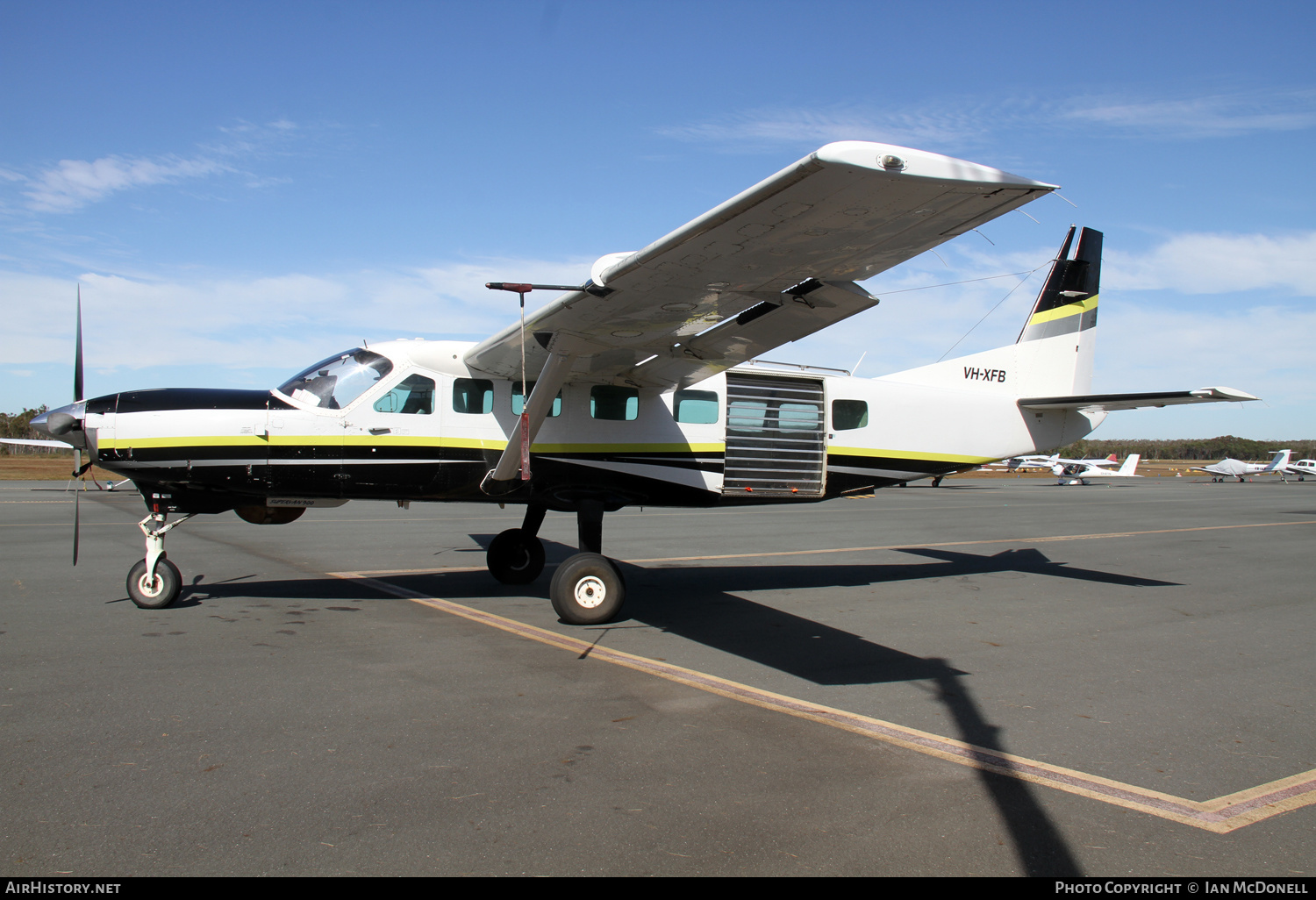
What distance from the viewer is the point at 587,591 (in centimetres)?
827

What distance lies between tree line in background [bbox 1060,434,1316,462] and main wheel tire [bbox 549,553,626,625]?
435 feet

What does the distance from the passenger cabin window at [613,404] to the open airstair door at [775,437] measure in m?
1.26

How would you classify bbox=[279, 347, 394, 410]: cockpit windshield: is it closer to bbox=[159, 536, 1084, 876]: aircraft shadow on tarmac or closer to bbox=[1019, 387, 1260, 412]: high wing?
bbox=[159, 536, 1084, 876]: aircraft shadow on tarmac

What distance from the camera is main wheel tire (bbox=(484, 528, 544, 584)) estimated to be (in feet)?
34.7

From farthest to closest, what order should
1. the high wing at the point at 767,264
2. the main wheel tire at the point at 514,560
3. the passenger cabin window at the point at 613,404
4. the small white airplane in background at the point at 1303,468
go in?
the small white airplane in background at the point at 1303,468, the main wheel tire at the point at 514,560, the passenger cabin window at the point at 613,404, the high wing at the point at 767,264

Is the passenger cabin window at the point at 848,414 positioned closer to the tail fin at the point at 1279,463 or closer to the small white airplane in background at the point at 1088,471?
the small white airplane in background at the point at 1088,471

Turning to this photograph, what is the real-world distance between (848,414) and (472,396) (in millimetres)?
4894

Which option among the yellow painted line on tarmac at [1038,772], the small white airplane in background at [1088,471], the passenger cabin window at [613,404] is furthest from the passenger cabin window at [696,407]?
the small white airplane in background at [1088,471]

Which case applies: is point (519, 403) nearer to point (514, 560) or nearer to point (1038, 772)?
point (514, 560)

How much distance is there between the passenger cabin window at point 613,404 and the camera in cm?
940

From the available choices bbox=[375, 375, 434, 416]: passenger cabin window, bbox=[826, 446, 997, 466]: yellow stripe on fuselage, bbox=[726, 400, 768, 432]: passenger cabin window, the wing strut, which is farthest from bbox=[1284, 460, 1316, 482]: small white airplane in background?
bbox=[375, 375, 434, 416]: passenger cabin window
